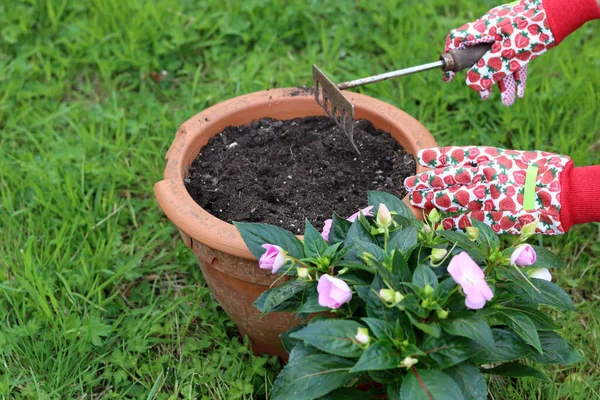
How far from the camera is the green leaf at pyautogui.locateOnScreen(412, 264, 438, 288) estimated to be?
1.37 meters

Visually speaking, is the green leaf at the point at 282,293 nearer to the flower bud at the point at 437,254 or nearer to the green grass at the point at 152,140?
the flower bud at the point at 437,254

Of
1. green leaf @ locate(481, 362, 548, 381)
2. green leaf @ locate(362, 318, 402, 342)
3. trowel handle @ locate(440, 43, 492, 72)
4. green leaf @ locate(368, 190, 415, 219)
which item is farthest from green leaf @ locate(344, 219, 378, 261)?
trowel handle @ locate(440, 43, 492, 72)

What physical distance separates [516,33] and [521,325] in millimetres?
953

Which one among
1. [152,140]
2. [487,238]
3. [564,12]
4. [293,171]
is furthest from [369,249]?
[152,140]

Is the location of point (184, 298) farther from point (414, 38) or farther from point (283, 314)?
point (414, 38)

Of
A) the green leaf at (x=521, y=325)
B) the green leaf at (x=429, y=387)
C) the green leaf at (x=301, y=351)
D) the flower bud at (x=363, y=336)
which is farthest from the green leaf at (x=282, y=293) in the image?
the green leaf at (x=521, y=325)

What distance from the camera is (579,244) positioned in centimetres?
241

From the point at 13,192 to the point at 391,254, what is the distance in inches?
63.6

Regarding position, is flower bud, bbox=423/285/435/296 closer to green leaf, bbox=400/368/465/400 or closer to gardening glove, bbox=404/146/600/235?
green leaf, bbox=400/368/465/400

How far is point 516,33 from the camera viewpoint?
1987 millimetres

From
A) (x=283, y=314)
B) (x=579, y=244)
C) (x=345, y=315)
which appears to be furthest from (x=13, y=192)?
(x=579, y=244)

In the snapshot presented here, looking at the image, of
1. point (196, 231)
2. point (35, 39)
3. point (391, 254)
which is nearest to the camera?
point (391, 254)

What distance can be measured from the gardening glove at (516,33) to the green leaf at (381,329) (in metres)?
0.97

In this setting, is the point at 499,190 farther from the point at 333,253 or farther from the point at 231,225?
the point at 231,225
